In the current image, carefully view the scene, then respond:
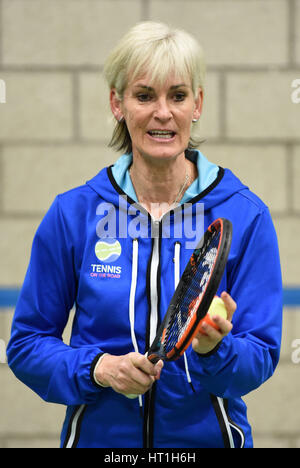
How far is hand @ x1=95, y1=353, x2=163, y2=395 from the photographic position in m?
1.06

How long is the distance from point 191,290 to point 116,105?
1.54ft

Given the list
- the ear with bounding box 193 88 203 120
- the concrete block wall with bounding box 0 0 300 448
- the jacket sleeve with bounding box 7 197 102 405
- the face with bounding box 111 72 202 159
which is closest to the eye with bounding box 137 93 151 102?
the face with bounding box 111 72 202 159

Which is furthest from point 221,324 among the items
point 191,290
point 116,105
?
point 116,105

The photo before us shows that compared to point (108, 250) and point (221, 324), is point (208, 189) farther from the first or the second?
point (221, 324)

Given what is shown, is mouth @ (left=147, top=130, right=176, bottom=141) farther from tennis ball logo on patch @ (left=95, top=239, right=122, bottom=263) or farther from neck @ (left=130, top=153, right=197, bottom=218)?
tennis ball logo on patch @ (left=95, top=239, right=122, bottom=263)

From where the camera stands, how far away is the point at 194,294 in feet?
3.41

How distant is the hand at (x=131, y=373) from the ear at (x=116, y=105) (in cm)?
51

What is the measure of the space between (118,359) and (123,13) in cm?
151

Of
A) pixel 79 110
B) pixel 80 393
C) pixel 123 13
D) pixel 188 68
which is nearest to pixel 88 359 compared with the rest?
pixel 80 393

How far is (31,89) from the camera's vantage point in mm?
2273

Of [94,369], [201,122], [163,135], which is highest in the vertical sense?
[163,135]

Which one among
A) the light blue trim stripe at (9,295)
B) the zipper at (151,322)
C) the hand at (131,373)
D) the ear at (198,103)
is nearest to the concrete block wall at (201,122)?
the light blue trim stripe at (9,295)

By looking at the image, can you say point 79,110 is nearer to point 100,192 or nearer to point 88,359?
point 100,192
